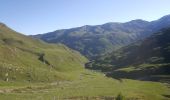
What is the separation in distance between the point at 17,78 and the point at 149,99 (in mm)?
79483

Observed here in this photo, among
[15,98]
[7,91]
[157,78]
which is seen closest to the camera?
[15,98]

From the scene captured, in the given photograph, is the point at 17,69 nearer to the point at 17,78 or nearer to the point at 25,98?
the point at 17,78

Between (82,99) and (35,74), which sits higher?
(35,74)

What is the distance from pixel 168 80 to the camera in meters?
186

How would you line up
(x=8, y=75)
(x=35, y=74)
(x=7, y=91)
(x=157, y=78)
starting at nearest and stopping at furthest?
1. (x=7, y=91)
2. (x=8, y=75)
3. (x=35, y=74)
4. (x=157, y=78)

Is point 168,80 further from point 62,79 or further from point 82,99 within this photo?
point 82,99

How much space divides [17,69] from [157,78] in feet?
274

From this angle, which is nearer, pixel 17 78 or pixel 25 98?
pixel 25 98

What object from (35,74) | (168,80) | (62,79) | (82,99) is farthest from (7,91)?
(168,80)

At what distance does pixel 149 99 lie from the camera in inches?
4316

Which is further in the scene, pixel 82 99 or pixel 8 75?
pixel 8 75

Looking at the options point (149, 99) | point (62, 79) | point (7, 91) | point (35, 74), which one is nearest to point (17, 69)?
point (35, 74)

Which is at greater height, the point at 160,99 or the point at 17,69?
the point at 17,69

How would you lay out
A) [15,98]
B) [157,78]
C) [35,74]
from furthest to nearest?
[157,78] < [35,74] < [15,98]
